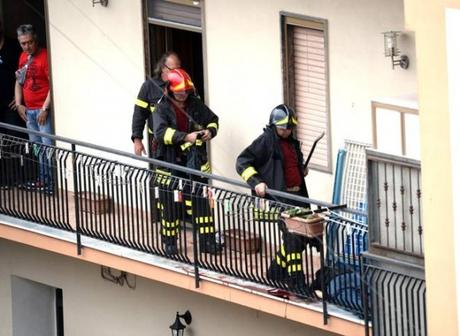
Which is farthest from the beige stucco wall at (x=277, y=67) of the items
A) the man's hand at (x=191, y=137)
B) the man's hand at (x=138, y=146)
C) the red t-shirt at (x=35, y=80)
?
the red t-shirt at (x=35, y=80)

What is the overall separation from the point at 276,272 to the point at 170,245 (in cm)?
170

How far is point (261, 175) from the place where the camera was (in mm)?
20172

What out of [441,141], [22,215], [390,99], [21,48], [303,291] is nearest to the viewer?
[441,141]

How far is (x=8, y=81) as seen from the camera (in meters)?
24.9

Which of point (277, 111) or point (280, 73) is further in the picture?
point (280, 73)

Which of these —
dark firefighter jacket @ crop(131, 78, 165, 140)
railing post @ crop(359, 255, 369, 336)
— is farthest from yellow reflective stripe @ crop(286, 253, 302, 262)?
dark firefighter jacket @ crop(131, 78, 165, 140)

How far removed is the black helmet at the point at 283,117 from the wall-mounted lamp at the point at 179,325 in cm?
324

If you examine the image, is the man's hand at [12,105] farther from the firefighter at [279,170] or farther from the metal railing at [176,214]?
the firefighter at [279,170]

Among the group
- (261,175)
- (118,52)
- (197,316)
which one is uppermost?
(118,52)

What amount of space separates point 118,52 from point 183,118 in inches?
105

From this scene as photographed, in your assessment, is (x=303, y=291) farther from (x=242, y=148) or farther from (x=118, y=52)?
(x=118, y=52)

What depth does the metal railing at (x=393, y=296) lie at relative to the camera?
18156mm

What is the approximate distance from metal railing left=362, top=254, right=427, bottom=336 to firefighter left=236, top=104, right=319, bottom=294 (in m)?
1.11

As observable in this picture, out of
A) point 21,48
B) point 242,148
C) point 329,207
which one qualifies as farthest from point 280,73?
point 21,48
